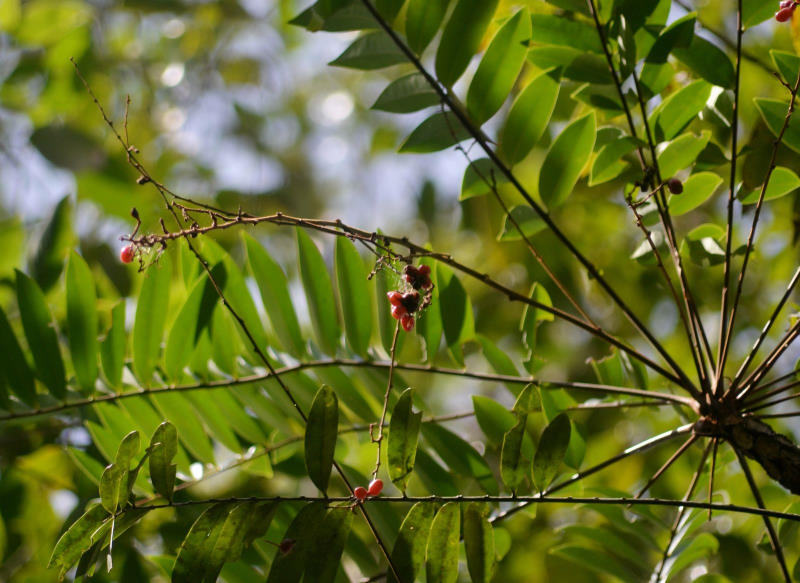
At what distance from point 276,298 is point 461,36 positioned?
1.77ft

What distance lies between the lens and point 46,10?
2.59m

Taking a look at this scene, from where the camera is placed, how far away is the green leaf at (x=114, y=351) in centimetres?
126

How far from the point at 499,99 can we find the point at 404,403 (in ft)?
1.75

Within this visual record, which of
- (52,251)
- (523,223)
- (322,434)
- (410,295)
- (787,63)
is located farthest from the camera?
(52,251)

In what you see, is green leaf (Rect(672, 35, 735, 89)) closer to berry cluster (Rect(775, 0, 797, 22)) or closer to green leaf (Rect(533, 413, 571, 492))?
berry cluster (Rect(775, 0, 797, 22))

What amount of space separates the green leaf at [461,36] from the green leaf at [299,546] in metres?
0.69

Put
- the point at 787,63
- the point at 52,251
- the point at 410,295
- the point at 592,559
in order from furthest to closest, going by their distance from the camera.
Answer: the point at 52,251, the point at 592,559, the point at 787,63, the point at 410,295

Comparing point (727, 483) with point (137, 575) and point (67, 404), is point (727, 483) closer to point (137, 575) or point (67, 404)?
point (137, 575)

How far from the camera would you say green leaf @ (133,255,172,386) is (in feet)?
4.13

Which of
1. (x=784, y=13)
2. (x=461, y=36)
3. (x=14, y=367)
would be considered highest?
(x=461, y=36)

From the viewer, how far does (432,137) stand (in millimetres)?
1173

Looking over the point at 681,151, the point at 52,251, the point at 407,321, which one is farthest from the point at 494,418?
the point at 52,251

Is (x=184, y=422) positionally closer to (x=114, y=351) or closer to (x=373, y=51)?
(x=114, y=351)

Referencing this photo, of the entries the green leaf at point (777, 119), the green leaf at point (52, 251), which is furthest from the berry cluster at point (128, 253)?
the green leaf at point (777, 119)
